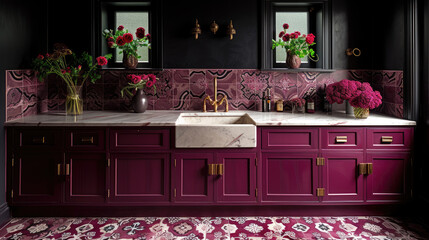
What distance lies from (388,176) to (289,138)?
955 millimetres

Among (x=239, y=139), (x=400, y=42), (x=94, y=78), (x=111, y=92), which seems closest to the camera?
(x=239, y=139)

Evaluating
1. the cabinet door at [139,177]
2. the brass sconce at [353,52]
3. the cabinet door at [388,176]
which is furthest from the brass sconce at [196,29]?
the cabinet door at [388,176]

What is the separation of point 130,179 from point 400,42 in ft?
9.31

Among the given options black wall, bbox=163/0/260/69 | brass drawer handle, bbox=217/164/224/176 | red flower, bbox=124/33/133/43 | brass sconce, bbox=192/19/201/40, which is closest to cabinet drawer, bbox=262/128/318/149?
brass drawer handle, bbox=217/164/224/176

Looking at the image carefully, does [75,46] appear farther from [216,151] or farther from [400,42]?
[400,42]

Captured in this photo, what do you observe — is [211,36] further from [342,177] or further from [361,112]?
[342,177]

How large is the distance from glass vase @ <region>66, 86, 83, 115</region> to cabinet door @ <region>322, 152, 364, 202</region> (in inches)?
94.7

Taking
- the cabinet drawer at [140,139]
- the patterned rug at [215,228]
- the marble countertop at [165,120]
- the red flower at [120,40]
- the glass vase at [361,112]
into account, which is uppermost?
the red flower at [120,40]

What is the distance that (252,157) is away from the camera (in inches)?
127

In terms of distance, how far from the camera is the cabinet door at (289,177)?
10.6 feet

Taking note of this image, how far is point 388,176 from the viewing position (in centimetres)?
325

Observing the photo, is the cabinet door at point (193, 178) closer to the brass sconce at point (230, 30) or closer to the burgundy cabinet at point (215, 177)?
the burgundy cabinet at point (215, 177)

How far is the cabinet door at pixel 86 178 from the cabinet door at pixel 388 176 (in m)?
2.37

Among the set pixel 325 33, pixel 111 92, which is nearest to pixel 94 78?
pixel 111 92
